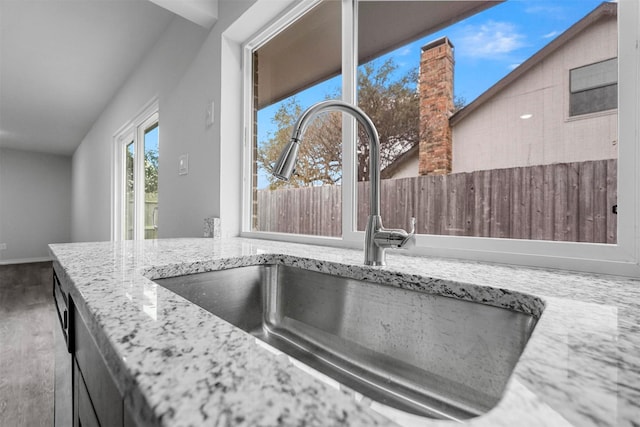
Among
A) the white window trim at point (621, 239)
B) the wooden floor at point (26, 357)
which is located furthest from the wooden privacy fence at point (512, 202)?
the wooden floor at point (26, 357)

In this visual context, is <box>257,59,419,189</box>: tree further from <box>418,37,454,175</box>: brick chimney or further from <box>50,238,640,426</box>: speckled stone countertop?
<box>50,238,640,426</box>: speckled stone countertop

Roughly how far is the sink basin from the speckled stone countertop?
75mm

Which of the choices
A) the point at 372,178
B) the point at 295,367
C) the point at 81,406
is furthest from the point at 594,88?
the point at 81,406

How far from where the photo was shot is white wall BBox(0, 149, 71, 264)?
22.2ft

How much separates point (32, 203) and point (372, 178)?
30.1 ft

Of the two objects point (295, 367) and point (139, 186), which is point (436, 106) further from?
point (139, 186)

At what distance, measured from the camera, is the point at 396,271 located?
0.71 m

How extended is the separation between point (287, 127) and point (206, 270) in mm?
1061

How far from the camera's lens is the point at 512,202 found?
0.89 meters

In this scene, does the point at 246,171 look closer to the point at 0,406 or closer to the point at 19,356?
the point at 0,406

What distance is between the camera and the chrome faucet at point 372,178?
0.76 metres

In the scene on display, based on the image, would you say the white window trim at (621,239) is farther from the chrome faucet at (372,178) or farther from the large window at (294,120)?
the large window at (294,120)

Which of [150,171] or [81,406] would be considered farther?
[150,171]

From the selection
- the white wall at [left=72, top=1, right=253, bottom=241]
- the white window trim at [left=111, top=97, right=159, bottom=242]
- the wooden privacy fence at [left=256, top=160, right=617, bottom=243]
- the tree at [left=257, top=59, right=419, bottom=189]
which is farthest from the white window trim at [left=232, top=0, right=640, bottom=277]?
the white window trim at [left=111, top=97, right=159, bottom=242]
